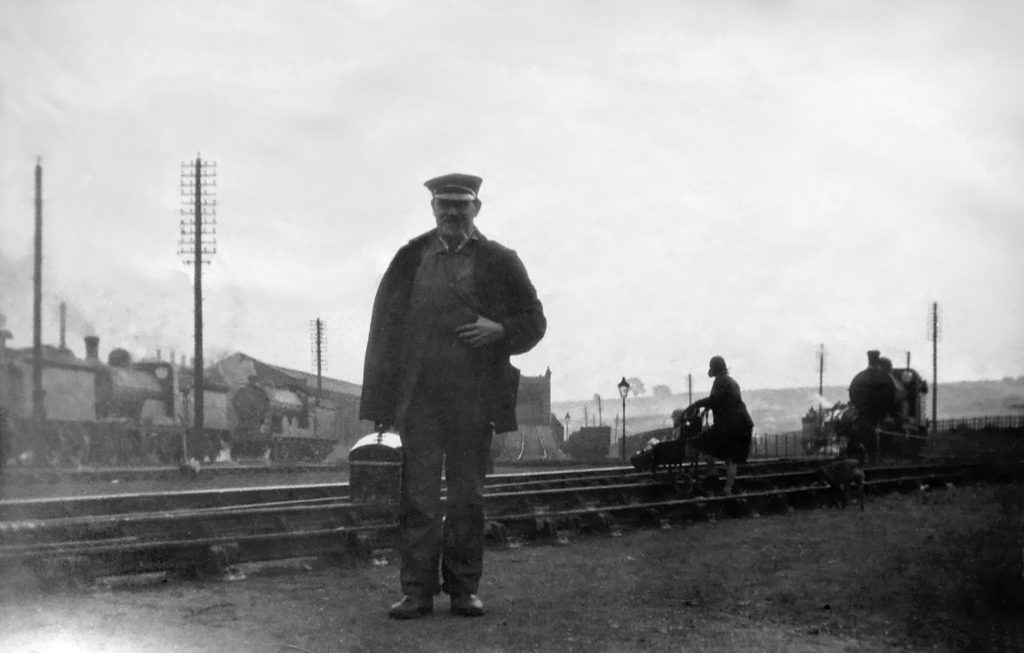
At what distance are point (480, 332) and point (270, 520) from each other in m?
3.41

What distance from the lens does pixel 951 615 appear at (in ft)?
13.9

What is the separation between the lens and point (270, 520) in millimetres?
7020

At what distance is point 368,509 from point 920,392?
2306 centimetres

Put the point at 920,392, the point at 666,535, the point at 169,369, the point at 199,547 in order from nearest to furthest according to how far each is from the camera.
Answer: the point at 199,547 < the point at 666,535 < the point at 920,392 < the point at 169,369

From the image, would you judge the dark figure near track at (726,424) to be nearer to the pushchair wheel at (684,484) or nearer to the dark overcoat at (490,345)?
the pushchair wheel at (684,484)

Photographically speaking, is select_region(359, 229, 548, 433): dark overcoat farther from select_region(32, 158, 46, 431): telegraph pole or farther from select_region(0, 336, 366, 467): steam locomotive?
select_region(32, 158, 46, 431): telegraph pole

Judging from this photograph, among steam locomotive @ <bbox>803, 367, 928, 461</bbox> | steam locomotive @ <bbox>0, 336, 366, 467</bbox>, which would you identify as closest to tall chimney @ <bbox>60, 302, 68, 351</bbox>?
steam locomotive @ <bbox>0, 336, 366, 467</bbox>

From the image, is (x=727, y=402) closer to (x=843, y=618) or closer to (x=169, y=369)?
(x=843, y=618)

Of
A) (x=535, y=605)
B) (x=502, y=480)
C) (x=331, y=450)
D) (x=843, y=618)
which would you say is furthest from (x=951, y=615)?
(x=331, y=450)

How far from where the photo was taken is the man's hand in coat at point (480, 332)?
430 centimetres

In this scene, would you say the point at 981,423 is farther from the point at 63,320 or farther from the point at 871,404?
the point at 63,320

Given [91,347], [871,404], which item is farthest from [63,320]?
[871,404]

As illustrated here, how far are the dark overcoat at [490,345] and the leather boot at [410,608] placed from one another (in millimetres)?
777

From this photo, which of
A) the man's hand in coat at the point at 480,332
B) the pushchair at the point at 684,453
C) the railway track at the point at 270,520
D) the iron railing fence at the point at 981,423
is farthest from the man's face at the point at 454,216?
the iron railing fence at the point at 981,423
